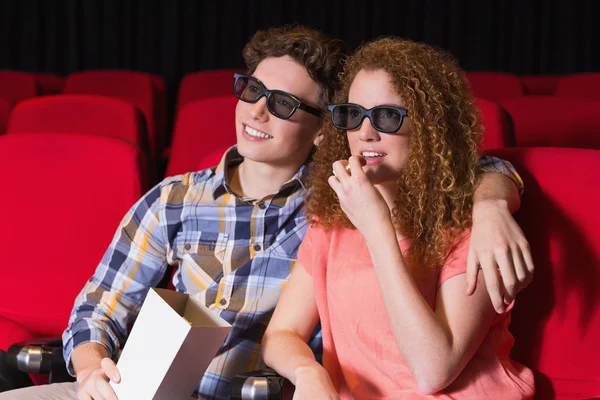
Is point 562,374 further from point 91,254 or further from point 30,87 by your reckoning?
point 30,87

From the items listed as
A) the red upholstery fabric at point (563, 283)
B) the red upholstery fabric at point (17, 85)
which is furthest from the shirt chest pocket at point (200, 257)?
the red upholstery fabric at point (17, 85)

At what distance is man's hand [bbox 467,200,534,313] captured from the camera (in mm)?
1293

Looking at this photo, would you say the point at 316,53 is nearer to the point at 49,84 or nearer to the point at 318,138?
the point at 318,138

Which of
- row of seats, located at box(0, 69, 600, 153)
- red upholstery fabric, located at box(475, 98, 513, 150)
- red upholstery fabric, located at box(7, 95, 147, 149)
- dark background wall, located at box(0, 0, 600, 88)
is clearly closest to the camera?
red upholstery fabric, located at box(475, 98, 513, 150)

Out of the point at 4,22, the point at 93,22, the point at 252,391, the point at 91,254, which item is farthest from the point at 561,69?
the point at 252,391

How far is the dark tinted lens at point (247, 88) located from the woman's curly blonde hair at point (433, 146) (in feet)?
1.02

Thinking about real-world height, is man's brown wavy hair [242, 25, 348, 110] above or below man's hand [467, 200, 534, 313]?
above

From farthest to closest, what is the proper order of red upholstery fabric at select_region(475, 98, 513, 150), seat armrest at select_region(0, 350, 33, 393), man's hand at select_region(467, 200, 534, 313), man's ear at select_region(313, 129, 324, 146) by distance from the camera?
red upholstery fabric at select_region(475, 98, 513, 150) → man's ear at select_region(313, 129, 324, 146) → seat armrest at select_region(0, 350, 33, 393) → man's hand at select_region(467, 200, 534, 313)

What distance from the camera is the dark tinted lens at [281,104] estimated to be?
1.79 meters

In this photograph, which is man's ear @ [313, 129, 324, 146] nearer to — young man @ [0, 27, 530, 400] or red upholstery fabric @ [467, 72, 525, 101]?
young man @ [0, 27, 530, 400]

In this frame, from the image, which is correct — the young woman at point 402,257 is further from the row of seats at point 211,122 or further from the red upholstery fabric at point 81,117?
the red upholstery fabric at point 81,117

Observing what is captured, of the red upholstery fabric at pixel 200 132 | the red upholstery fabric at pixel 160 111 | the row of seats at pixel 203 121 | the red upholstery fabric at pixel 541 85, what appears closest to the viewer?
the row of seats at pixel 203 121

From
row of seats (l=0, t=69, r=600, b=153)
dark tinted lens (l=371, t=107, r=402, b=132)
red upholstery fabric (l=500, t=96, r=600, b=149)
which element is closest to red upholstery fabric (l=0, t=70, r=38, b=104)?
row of seats (l=0, t=69, r=600, b=153)

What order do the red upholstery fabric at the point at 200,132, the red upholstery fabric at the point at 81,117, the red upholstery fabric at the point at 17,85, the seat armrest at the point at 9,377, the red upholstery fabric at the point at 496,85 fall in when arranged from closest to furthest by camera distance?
1. the seat armrest at the point at 9,377
2. the red upholstery fabric at the point at 200,132
3. the red upholstery fabric at the point at 81,117
4. the red upholstery fabric at the point at 496,85
5. the red upholstery fabric at the point at 17,85
